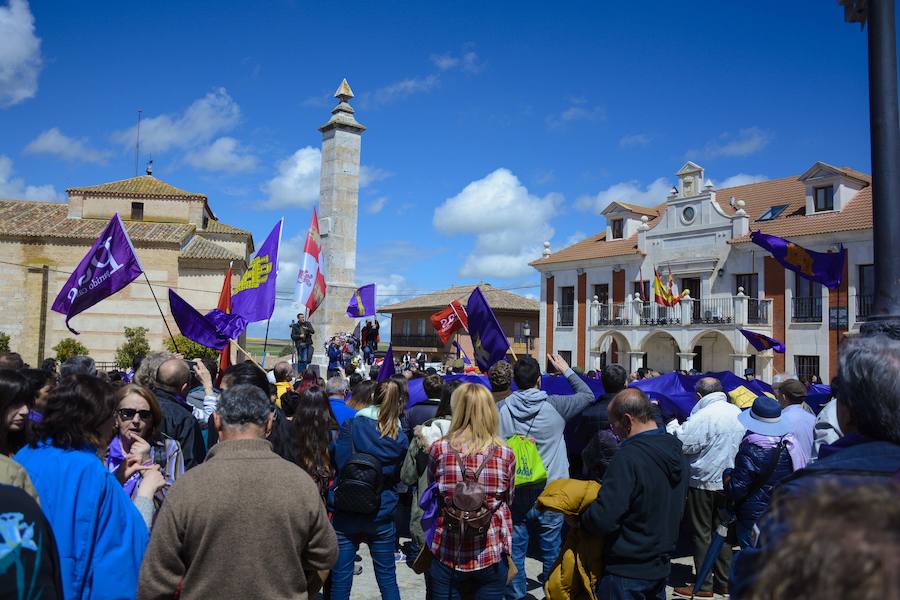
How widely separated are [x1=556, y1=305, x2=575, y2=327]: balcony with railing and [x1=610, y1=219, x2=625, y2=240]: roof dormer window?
4.38m

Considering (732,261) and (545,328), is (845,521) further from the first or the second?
(545,328)

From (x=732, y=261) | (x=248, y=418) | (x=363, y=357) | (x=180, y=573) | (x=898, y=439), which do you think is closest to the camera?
(x=898, y=439)

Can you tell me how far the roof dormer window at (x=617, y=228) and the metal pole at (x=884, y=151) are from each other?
30864 millimetres

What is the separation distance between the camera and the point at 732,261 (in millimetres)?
29234

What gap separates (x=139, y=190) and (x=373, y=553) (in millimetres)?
40028

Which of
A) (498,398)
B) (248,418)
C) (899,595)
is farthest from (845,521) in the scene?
(498,398)

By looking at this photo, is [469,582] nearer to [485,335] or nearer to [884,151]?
[884,151]

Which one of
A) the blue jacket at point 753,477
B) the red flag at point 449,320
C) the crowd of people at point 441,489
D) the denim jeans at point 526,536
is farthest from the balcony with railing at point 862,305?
the denim jeans at point 526,536

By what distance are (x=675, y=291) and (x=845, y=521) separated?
31.2 m

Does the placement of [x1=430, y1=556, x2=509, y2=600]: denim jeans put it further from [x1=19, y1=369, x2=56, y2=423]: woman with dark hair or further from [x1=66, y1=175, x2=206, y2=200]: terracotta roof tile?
[x1=66, y1=175, x2=206, y2=200]: terracotta roof tile

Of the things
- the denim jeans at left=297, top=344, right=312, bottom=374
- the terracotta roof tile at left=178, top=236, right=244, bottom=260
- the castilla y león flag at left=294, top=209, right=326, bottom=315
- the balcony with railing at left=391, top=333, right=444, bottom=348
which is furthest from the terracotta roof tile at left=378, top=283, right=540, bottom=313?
the castilla y león flag at left=294, top=209, right=326, bottom=315

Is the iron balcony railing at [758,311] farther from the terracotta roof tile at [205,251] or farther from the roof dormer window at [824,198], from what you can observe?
the terracotta roof tile at [205,251]

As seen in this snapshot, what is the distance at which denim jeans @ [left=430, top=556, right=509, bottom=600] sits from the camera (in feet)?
12.4

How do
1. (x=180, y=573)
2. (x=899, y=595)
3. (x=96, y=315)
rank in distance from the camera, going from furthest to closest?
(x=96, y=315) < (x=180, y=573) < (x=899, y=595)
